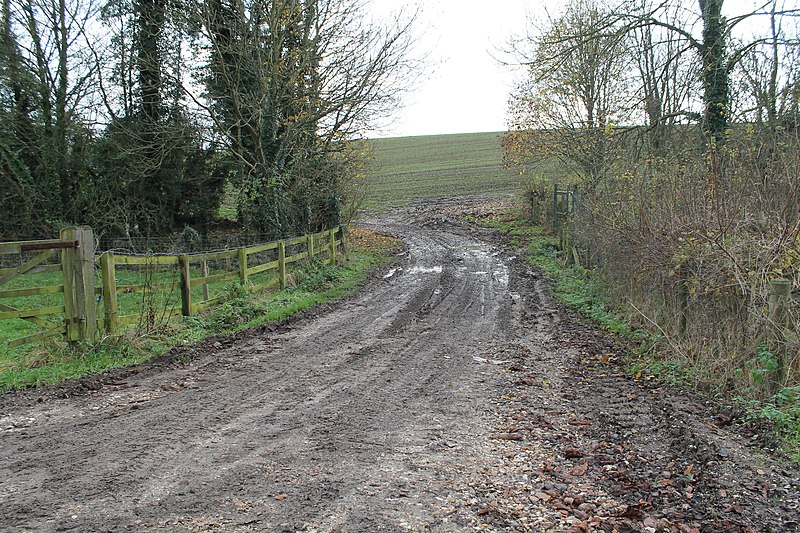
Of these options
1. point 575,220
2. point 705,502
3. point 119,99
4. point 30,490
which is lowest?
point 705,502

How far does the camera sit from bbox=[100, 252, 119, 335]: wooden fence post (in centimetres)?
838

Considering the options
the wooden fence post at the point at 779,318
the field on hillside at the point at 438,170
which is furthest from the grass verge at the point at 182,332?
Answer: the wooden fence post at the point at 779,318

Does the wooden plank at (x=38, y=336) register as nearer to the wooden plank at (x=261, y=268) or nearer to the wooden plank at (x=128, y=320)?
the wooden plank at (x=128, y=320)

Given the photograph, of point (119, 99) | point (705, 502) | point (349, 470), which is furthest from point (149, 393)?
point (119, 99)

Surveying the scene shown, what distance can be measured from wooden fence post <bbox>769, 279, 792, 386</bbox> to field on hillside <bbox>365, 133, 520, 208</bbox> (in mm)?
15811

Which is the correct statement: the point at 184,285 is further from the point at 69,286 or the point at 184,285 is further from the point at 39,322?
the point at 39,322

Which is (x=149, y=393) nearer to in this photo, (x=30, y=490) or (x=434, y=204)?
(x=30, y=490)

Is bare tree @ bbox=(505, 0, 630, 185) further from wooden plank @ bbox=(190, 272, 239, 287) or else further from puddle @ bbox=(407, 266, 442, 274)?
wooden plank @ bbox=(190, 272, 239, 287)

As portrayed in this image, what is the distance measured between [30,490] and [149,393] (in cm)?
247

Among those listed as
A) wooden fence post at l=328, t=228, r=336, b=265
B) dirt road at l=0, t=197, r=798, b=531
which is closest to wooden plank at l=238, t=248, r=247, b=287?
dirt road at l=0, t=197, r=798, b=531

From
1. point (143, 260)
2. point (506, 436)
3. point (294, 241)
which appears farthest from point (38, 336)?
point (294, 241)

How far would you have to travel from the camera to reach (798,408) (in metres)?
5.24

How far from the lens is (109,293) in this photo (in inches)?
331

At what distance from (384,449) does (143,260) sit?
5845 mm
